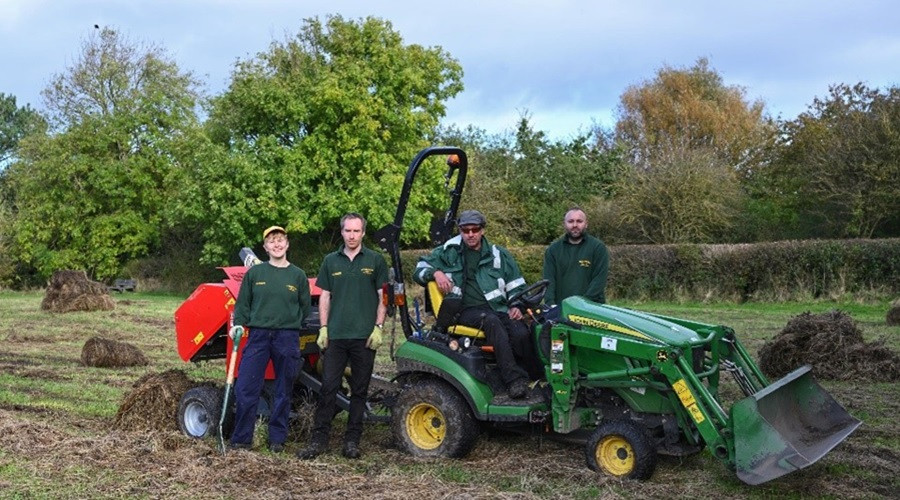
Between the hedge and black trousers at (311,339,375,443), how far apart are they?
17023 mm

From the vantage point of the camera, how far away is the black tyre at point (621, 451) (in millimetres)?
6586

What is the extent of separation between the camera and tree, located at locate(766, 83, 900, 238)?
2712 centimetres

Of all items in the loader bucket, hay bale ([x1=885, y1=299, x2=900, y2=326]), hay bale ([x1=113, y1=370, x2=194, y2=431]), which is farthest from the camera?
hay bale ([x1=885, y1=299, x2=900, y2=326])

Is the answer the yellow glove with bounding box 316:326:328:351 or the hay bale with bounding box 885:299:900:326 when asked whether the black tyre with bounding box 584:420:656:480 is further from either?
the hay bale with bounding box 885:299:900:326

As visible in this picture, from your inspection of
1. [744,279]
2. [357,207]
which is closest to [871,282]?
[744,279]

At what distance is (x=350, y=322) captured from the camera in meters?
7.61

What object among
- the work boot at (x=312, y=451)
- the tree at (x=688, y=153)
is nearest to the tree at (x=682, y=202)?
the tree at (x=688, y=153)

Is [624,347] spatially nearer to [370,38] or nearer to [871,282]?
[871,282]

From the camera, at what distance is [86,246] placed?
39.6 m

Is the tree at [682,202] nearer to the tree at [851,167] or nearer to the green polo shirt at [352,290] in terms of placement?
the tree at [851,167]

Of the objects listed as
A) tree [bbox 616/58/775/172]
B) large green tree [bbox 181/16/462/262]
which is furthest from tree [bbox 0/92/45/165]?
tree [bbox 616/58/775/172]

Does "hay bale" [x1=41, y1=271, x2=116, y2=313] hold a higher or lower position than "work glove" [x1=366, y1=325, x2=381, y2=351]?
lower

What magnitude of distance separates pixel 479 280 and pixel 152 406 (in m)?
2.93

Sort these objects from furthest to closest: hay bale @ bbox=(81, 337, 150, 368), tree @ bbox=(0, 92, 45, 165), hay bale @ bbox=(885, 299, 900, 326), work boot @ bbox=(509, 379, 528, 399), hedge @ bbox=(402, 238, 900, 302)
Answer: tree @ bbox=(0, 92, 45, 165), hedge @ bbox=(402, 238, 900, 302), hay bale @ bbox=(885, 299, 900, 326), hay bale @ bbox=(81, 337, 150, 368), work boot @ bbox=(509, 379, 528, 399)
